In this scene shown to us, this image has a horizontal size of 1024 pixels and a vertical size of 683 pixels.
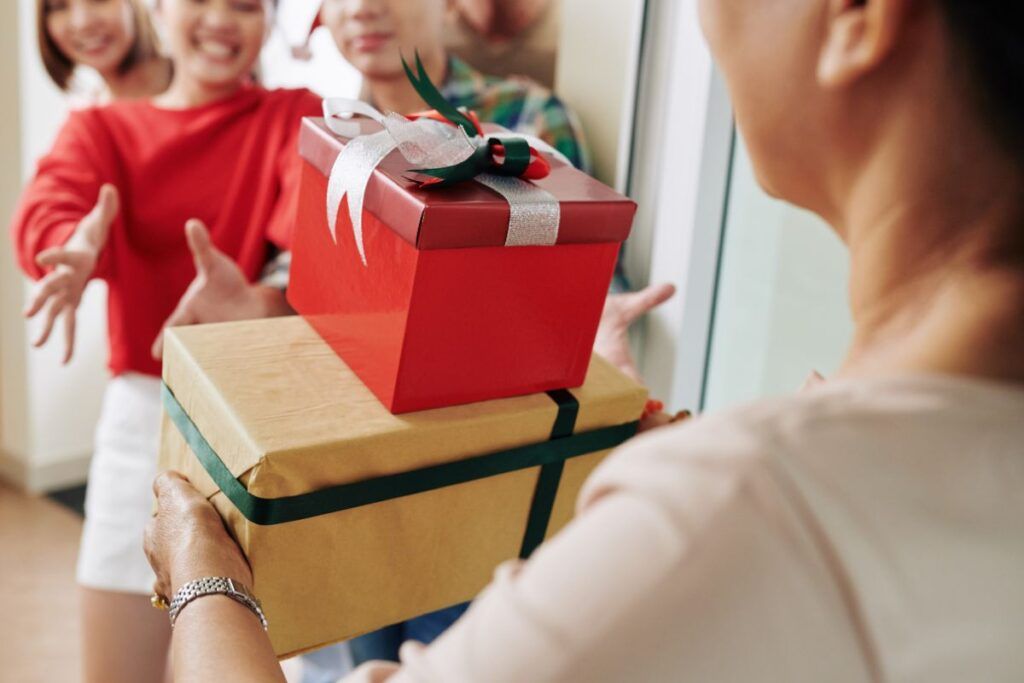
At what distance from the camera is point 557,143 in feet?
3.74

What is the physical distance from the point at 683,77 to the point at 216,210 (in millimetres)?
616

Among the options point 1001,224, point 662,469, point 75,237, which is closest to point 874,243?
point 1001,224

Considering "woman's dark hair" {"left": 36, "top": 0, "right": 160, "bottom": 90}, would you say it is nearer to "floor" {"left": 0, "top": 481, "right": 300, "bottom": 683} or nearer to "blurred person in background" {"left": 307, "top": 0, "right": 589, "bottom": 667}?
"blurred person in background" {"left": 307, "top": 0, "right": 589, "bottom": 667}

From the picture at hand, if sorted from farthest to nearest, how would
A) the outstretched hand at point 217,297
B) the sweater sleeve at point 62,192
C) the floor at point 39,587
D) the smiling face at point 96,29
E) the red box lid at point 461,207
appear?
the floor at point 39,587 → the smiling face at point 96,29 → the sweater sleeve at point 62,192 → the outstretched hand at point 217,297 → the red box lid at point 461,207

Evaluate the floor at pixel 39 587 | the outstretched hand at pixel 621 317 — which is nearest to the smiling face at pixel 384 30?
the outstretched hand at pixel 621 317

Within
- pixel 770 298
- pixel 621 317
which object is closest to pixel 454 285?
pixel 621 317

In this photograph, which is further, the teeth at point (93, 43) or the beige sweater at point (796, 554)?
the teeth at point (93, 43)

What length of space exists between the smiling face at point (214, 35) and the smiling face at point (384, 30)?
0.36 ft

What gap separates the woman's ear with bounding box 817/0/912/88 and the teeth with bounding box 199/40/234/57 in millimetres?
997

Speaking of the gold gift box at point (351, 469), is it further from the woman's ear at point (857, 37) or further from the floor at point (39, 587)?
the floor at point (39, 587)

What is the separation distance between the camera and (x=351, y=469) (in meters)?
0.59

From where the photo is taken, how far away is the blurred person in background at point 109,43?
1411 millimetres

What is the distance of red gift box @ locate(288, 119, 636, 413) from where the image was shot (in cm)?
58

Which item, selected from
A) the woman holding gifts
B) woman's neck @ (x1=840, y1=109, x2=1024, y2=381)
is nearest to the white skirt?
the woman holding gifts
